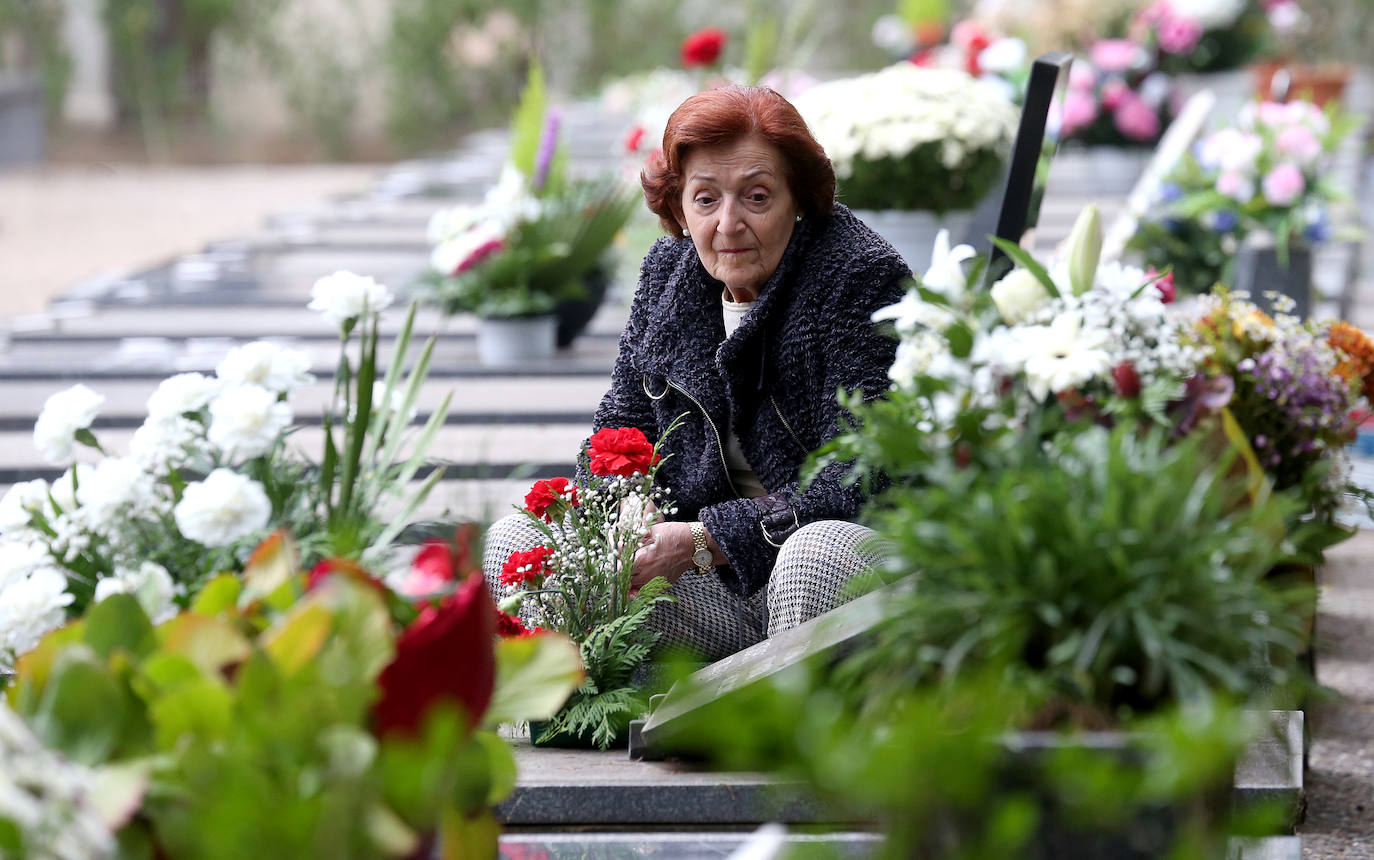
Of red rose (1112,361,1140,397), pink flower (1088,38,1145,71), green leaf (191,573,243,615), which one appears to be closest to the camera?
green leaf (191,573,243,615)

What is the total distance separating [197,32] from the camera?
746 inches

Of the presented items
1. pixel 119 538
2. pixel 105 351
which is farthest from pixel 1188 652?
pixel 105 351

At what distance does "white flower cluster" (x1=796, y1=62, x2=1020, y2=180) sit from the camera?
14.0 feet

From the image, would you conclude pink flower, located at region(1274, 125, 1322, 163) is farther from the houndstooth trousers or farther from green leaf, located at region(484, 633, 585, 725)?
green leaf, located at region(484, 633, 585, 725)

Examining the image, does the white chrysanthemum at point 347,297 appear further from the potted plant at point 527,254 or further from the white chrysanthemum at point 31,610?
the potted plant at point 527,254

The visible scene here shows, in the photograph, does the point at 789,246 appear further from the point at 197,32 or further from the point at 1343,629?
the point at 197,32

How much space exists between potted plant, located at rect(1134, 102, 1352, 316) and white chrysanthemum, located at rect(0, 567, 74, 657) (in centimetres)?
380

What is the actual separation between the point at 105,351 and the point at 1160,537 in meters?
4.78

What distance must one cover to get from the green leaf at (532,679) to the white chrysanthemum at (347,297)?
0.53 meters

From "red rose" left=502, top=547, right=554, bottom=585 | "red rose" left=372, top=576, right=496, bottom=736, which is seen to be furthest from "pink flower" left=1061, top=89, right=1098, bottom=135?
"red rose" left=372, top=576, right=496, bottom=736

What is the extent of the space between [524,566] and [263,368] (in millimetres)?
627

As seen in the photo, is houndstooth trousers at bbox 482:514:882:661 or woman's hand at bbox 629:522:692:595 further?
woman's hand at bbox 629:522:692:595

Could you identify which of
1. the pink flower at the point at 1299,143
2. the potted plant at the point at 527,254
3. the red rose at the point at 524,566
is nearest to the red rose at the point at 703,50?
the potted plant at the point at 527,254

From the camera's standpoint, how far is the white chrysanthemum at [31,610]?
1.60m
